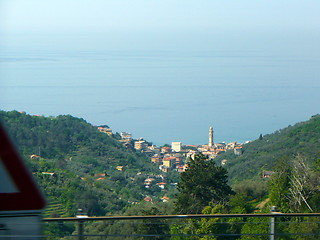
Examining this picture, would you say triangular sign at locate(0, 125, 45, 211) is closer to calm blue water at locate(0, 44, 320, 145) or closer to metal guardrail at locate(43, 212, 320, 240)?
metal guardrail at locate(43, 212, 320, 240)

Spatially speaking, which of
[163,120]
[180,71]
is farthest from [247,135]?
[180,71]

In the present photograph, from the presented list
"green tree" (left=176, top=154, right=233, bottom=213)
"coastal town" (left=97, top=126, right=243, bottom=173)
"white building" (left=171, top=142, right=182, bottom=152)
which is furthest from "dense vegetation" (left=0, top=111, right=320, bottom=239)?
"white building" (left=171, top=142, right=182, bottom=152)

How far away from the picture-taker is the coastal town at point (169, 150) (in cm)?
4306

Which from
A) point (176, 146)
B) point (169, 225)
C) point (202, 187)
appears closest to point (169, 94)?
point (176, 146)

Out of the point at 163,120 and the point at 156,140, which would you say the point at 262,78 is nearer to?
the point at 163,120

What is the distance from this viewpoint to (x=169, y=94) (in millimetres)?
82188

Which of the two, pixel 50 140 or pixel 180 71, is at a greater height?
pixel 180 71

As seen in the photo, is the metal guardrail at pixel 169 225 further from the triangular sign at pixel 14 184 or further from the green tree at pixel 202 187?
the green tree at pixel 202 187

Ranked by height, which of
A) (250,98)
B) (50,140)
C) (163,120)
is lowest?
(50,140)

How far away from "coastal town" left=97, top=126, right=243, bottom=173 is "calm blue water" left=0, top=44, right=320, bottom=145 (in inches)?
123

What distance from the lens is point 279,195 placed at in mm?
12016

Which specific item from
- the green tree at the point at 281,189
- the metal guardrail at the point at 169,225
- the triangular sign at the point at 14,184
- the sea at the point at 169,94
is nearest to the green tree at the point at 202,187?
the green tree at the point at 281,189

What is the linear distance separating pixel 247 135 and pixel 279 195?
5094cm

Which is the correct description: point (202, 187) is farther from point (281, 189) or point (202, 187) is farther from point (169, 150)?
point (169, 150)
